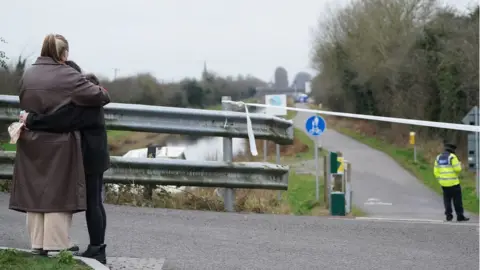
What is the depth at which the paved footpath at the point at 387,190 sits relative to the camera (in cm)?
2234

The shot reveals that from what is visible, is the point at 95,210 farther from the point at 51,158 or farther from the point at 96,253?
the point at 51,158

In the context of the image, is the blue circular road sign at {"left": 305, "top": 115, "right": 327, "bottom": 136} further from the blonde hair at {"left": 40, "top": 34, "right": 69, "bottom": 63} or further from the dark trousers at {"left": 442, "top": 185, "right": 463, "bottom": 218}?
the blonde hair at {"left": 40, "top": 34, "right": 69, "bottom": 63}

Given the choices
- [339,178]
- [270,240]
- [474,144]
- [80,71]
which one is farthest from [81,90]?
[474,144]

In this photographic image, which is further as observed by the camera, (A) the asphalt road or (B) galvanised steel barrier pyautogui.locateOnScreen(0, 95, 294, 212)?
(B) galvanised steel barrier pyautogui.locateOnScreen(0, 95, 294, 212)

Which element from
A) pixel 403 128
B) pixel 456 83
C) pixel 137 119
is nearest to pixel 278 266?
pixel 137 119

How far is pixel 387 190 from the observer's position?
28.5 meters

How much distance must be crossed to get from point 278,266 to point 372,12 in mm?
48363

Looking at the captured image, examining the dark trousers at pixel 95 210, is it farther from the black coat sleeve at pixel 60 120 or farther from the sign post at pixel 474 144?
the sign post at pixel 474 144

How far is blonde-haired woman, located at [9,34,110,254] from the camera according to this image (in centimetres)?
522

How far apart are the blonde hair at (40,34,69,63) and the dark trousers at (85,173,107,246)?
0.81m

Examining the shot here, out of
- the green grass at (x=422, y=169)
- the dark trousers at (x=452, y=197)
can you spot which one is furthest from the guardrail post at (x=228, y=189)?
the green grass at (x=422, y=169)

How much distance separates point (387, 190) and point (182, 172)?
20.5 metres

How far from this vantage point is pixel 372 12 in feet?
174

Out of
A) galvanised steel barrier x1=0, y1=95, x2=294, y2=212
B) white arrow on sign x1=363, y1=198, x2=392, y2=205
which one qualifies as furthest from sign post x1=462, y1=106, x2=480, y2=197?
galvanised steel barrier x1=0, y1=95, x2=294, y2=212
